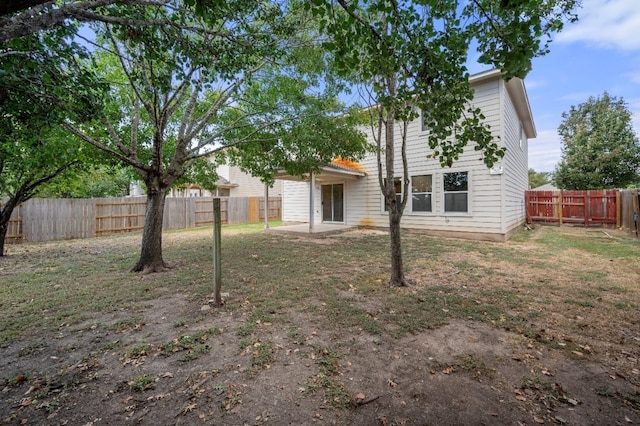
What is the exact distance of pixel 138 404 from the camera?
212 cm

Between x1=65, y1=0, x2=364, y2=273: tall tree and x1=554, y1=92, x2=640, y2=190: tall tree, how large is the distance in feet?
76.5

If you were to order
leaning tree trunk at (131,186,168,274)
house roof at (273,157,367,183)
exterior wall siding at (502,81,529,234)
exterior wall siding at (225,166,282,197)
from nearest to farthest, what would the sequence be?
1. leaning tree trunk at (131,186,168,274)
2. exterior wall siding at (502,81,529,234)
3. house roof at (273,157,367,183)
4. exterior wall siding at (225,166,282,197)

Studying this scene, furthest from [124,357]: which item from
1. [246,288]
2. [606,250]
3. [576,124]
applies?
[576,124]

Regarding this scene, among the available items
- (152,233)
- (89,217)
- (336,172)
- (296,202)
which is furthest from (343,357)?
(89,217)

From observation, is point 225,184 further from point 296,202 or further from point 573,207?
point 573,207

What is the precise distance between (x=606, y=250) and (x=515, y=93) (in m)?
6.20

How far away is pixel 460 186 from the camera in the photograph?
33.7 ft

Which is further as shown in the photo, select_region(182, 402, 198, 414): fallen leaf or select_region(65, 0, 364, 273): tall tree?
Result: select_region(65, 0, 364, 273): tall tree

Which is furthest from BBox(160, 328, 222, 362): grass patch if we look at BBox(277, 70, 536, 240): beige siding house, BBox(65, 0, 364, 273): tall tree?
BBox(277, 70, 536, 240): beige siding house

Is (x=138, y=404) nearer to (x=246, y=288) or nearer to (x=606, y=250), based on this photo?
(x=246, y=288)

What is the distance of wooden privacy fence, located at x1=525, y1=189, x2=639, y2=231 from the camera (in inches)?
492

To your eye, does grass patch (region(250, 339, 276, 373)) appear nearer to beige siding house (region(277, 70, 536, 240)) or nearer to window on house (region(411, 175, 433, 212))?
beige siding house (region(277, 70, 536, 240))

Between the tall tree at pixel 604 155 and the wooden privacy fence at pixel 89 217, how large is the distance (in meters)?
26.1

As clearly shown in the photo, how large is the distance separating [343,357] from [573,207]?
16665 mm
